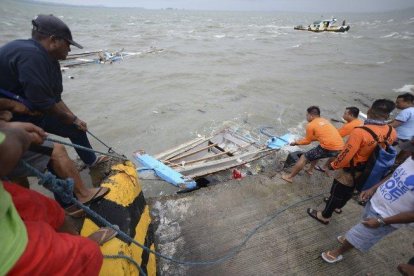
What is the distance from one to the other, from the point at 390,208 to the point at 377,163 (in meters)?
0.74

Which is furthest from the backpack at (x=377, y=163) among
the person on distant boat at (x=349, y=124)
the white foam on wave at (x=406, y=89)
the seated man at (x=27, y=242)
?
the white foam on wave at (x=406, y=89)

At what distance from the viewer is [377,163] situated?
123 inches

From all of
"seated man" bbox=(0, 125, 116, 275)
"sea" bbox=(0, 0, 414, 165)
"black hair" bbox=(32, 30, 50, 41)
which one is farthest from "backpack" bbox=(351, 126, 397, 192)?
"sea" bbox=(0, 0, 414, 165)

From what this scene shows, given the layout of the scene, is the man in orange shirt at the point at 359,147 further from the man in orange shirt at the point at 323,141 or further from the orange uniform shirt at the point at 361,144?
the man in orange shirt at the point at 323,141

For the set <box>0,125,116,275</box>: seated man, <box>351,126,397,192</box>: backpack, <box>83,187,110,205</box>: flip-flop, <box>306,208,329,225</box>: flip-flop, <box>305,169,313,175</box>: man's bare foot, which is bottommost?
<box>306,208,329,225</box>: flip-flop

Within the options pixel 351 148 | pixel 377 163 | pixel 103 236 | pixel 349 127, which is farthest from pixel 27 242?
pixel 349 127

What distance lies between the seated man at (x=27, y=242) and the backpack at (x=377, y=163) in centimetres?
318

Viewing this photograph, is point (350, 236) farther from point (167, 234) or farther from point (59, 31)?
point (59, 31)

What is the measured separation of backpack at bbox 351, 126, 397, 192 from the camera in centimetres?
312

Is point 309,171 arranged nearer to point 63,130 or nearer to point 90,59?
point 63,130

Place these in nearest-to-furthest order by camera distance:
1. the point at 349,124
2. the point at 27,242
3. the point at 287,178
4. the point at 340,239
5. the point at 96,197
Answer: the point at 27,242
the point at 96,197
the point at 340,239
the point at 287,178
the point at 349,124

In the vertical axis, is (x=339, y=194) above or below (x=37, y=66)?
below

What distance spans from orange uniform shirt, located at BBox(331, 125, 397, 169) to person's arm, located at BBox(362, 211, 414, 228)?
0.91m

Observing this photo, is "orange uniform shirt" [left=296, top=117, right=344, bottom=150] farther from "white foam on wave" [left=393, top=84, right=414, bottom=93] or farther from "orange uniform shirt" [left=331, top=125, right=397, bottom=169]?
"white foam on wave" [left=393, top=84, right=414, bottom=93]
